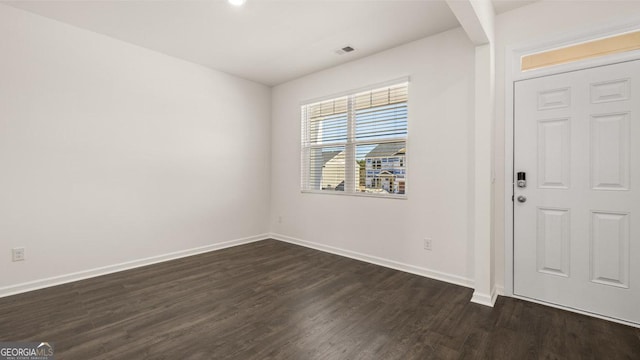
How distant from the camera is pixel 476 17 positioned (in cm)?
213

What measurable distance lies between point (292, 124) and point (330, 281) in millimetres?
2776

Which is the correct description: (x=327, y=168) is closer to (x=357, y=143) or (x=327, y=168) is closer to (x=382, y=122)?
(x=357, y=143)

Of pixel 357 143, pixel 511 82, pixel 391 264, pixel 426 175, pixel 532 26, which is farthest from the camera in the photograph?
pixel 357 143

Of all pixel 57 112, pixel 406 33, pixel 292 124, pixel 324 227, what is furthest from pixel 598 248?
pixel 57 112

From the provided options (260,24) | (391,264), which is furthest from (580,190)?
(260,24)

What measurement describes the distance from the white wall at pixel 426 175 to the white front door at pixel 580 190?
0.49 m

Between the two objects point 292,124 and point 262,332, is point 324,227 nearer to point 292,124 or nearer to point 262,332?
point 292,124

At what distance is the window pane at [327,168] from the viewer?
4168 millimetres

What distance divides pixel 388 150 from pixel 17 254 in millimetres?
4112

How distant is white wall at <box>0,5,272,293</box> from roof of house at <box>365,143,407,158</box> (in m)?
2.26
